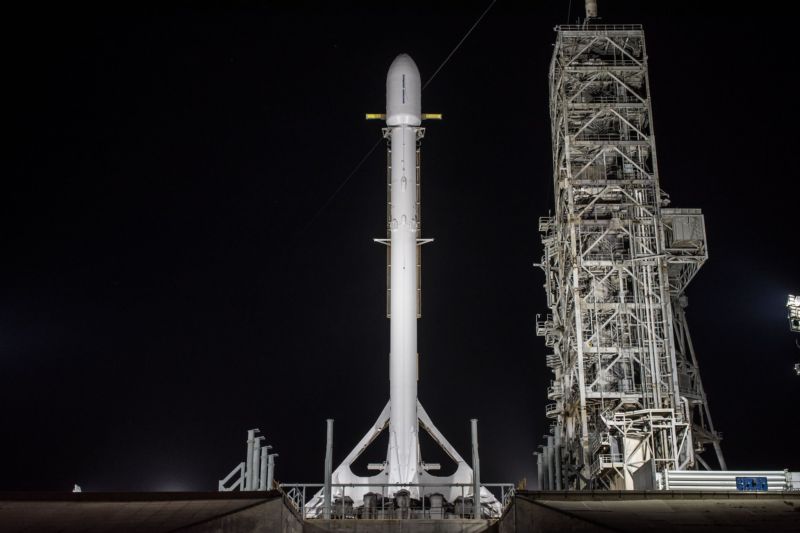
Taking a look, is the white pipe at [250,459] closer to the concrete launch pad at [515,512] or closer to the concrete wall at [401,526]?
the concrete wall at [401,526]

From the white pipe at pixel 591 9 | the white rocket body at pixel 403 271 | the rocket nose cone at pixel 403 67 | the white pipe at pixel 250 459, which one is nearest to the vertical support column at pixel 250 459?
the white pipe at pixel 250 459

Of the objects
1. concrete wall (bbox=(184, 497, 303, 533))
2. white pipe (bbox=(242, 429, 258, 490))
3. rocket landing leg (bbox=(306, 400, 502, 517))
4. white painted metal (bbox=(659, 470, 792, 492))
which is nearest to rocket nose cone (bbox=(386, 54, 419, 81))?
rocket landing leg (bbox=(306, 400, 502, 517))

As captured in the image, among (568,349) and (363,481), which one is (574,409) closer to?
(568,349)

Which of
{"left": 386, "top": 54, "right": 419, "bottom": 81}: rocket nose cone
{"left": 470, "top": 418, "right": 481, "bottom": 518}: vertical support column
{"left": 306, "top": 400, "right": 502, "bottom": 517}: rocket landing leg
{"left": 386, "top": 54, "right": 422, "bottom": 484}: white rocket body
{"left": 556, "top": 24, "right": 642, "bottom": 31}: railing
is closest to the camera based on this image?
{"left": 470, "top": 418, "right": 481, "bottom": 518}: vertical support column

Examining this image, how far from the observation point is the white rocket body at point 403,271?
137ft

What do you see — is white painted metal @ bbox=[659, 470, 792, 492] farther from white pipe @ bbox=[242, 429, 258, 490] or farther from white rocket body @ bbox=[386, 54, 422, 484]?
white pipe @ bbox=[242, 429, 258, 490]

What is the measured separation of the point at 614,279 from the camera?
5050 cm

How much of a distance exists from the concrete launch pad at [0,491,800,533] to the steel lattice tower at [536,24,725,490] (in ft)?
67.4

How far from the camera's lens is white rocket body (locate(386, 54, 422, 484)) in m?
41.8

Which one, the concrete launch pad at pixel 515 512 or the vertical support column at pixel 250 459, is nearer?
the concrete launch pad at pixel 515 512

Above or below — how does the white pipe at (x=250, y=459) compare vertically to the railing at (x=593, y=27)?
below

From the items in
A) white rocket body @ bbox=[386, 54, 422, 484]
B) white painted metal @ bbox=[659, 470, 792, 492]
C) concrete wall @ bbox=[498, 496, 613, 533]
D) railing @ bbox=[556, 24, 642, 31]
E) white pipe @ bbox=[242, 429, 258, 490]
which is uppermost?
railing @ bbox=[556, 24, 642, 31]

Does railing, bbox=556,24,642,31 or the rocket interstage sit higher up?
railing, bbox=556,24,642,31

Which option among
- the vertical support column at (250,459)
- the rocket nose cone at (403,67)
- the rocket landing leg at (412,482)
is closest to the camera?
the vertical support column at (250,459)
